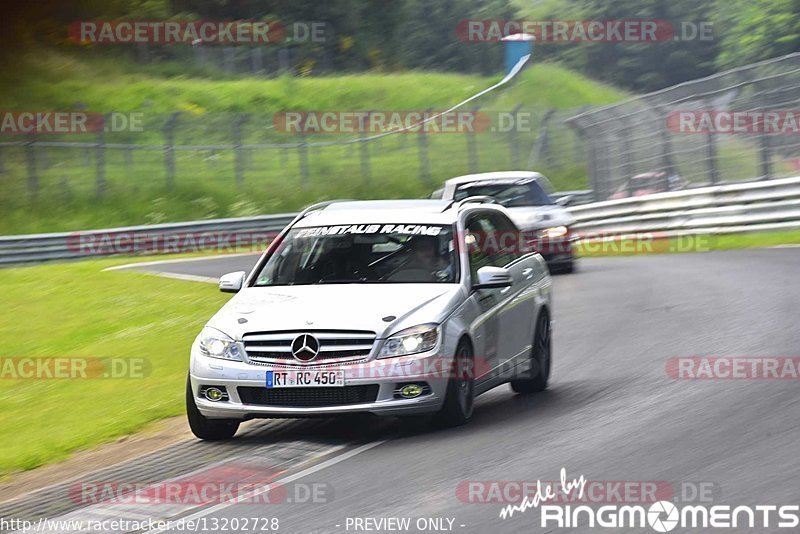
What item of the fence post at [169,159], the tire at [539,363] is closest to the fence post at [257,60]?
the fence post at [169,159]

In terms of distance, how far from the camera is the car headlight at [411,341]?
31.7 feet

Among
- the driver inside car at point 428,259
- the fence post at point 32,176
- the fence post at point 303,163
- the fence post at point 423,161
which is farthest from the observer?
the fence post at point 423,161

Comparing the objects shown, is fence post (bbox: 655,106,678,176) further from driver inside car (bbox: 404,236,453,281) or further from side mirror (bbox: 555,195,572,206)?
driver inside car (bbox: 404,236,453,281)

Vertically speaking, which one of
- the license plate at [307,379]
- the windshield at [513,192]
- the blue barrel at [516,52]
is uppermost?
the blue barrel at [516,52]

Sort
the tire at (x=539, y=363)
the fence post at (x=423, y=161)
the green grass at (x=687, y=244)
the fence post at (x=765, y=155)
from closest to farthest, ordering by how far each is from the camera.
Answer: the tire at (x=539, y=363)
the green grass at (x=687, y=244)
the fence post at (x=765, y=155)
the fence post at (x=423, y=161)

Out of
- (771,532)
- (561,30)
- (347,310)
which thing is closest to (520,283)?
(347,310)

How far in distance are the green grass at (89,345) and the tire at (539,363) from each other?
2.99m

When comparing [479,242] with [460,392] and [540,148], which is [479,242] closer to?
[460,392]

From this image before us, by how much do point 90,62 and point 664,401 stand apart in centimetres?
5177

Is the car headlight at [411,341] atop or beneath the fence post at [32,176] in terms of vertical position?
atop

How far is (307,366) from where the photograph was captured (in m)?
9.61

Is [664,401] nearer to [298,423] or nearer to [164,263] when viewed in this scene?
[298,423]

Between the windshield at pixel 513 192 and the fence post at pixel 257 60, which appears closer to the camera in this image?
the windshield at pixel 513 192

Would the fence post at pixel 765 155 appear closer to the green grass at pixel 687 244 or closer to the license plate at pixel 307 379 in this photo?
the green grass at pixel 687 244
